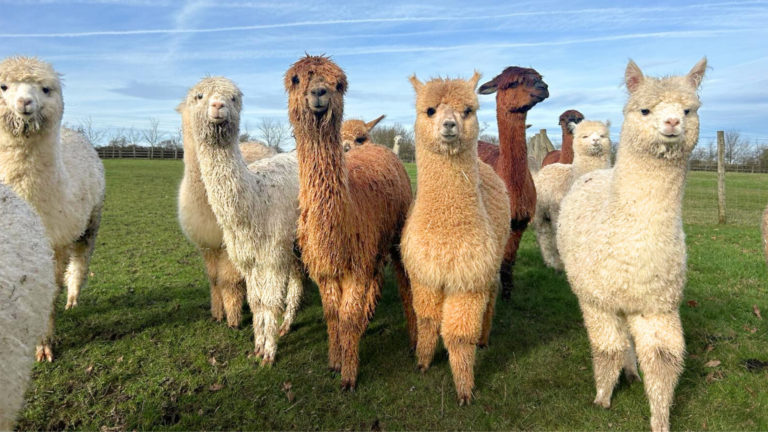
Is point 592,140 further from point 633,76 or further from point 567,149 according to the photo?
point 633,76

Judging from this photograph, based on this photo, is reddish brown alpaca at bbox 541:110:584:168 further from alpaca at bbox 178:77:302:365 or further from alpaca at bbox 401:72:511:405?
alpaca at bbox 178:77:302:365

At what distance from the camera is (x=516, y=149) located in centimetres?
607

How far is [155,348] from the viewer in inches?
190

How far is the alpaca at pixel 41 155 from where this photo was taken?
13.4 ft

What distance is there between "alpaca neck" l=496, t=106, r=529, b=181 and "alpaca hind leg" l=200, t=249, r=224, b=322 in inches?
146

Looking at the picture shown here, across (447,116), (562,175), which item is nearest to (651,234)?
(447,116)

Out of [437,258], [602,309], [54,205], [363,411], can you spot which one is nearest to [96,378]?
[54,205]

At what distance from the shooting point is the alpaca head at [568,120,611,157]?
23.8ft

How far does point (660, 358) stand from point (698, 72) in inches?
81.0

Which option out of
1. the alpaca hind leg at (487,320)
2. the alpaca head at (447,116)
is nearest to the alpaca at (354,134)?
the alpaca head at (447,116)

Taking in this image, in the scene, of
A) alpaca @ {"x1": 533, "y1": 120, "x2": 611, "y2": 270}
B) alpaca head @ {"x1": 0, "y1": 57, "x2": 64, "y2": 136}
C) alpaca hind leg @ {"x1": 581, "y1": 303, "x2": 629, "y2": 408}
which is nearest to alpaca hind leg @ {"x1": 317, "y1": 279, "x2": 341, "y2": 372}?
alpaca hind leg @ {"x1": 581, "y1": 303, "x2": 629, "y2": 408}

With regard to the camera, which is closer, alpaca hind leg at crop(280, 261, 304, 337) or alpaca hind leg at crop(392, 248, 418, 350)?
alpaca hind leg at crop(392, 248, 418, 350)

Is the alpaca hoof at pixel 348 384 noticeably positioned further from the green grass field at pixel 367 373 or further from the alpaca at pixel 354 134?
the alpaca at pixel 354 134

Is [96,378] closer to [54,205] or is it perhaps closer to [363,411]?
[54,205]
